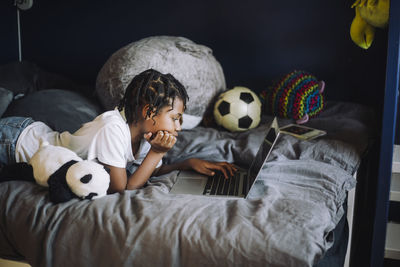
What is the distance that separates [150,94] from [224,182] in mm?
332

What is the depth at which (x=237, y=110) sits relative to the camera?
5.48 feet

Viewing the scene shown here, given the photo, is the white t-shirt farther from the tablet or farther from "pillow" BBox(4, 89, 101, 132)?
the tablet

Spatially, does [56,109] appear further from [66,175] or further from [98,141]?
[66,175]

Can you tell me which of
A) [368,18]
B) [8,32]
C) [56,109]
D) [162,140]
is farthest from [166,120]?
[8,32]


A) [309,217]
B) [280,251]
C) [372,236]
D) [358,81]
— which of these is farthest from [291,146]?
[358,81]

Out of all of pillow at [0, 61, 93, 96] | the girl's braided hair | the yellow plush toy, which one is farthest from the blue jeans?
the yellow plush toy

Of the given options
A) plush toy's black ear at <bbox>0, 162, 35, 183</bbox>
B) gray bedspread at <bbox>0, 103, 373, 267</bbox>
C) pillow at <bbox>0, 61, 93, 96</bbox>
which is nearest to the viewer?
gray bedspread at <bbox>0, 103, 373, 267</bbox>

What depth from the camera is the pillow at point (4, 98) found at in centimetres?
159

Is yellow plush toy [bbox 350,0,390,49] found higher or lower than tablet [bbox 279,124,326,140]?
higher

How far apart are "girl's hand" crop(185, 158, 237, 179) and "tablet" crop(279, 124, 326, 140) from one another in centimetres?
34

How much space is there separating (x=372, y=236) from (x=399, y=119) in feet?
1.96

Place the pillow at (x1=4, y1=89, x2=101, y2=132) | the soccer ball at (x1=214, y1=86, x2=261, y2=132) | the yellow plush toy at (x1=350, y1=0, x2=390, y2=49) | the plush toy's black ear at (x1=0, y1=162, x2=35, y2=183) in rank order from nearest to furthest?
the plush toy's black ear at (x1=0, y1=162, x2=35, y2=183), the yellow plush toy at (x1=350, y1=0, x2=390, y2=49), the pillow at (x1=4, y1=89, x2=101, y2=132), the soccer ball at (x1=214, y1=86, x2=261, y2=132)

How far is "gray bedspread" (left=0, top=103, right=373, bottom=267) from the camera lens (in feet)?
2.84

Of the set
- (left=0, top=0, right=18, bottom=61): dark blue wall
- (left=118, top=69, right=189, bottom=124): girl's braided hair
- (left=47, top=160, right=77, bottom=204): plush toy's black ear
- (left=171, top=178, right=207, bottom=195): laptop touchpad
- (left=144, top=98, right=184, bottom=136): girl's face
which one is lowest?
(left=171, top=178, right=207, bottom=195): laptop touchpad
